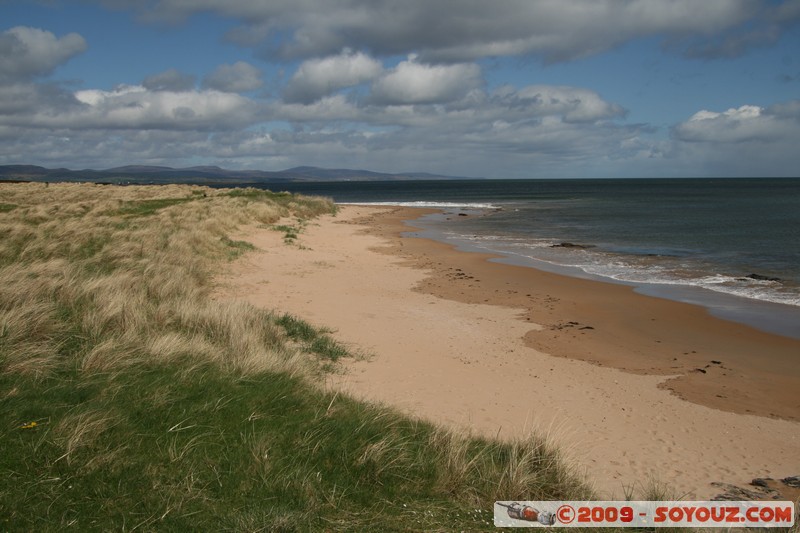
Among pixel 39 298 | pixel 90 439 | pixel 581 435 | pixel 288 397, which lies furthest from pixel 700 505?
pixel 39 298

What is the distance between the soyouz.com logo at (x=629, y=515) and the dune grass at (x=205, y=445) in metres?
0.20

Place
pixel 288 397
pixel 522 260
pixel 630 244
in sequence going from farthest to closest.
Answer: pixel 630 244 < pixel 522 260 < pixel 288 397

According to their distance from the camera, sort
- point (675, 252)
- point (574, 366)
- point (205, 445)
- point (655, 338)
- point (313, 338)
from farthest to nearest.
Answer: point (675, 252) < point (655, 338) < point (574, 366) < point (313, 338) < point (205, 445)

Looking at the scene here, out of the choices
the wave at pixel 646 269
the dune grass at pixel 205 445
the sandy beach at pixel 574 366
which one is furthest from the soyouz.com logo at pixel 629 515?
the wave at pixel 646 269

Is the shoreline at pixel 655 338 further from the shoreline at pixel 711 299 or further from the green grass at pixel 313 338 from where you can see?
the green grass at pixel 313 338

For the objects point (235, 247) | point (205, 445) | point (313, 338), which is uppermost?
point (205, 445)

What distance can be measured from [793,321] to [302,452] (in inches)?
507

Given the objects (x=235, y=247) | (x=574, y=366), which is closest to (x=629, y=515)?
(x=574, y=366)

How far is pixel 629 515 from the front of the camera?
442 cm

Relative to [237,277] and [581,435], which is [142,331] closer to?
[581,435]

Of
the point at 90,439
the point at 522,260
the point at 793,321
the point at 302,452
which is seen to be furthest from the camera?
the point at 522,260

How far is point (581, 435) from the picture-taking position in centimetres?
700

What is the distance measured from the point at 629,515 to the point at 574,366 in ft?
18.5

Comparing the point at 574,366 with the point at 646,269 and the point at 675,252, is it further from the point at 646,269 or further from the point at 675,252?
the point at 675,252
